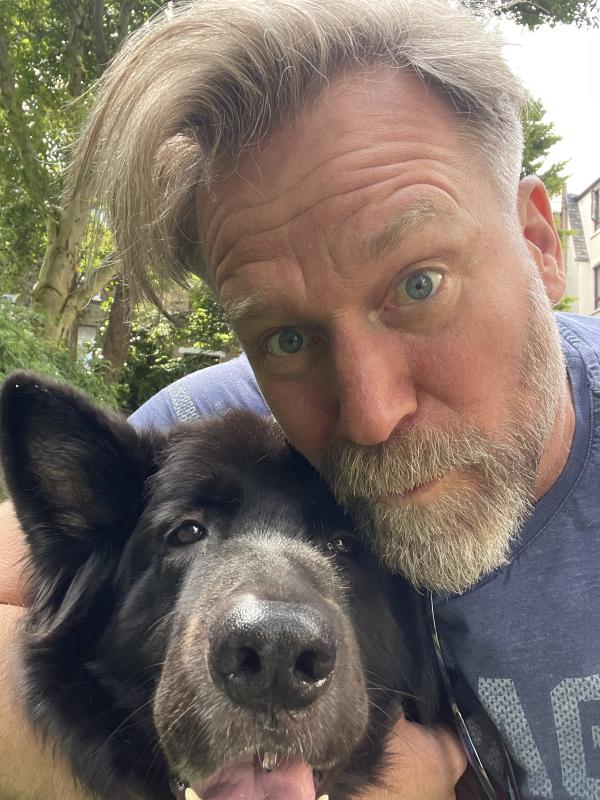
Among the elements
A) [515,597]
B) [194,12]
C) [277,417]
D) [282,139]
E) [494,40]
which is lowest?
[515,597]

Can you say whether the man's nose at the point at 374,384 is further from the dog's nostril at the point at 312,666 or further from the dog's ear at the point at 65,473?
the dog's ear at the point at 65,473

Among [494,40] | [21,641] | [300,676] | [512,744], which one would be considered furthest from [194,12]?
[512,744]

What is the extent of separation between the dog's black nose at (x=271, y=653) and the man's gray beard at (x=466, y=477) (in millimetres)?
551

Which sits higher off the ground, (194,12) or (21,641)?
(194,12)

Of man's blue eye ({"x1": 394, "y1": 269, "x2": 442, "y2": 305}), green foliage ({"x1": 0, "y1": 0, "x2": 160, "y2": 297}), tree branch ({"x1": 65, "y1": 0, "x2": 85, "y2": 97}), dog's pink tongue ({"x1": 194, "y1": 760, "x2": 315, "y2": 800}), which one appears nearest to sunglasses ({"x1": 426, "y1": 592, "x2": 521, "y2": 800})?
dog's pink tongue ({"x1": 194, "y1": 760, "x2": 315, "y2": 800})

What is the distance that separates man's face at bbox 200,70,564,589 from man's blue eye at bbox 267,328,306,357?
31 millimetres

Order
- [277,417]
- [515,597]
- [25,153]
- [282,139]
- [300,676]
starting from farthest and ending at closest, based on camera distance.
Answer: [25,153] < [277,417] < [515,597] < [282,139] < [300,676]

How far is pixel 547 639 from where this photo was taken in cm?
218

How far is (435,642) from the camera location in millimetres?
2453

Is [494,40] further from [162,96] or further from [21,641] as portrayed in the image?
[21,641]

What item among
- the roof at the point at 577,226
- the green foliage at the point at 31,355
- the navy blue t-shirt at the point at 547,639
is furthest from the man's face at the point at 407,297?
the roof at the point at 577,226

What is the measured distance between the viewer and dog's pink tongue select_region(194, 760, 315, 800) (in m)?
A: 1.84

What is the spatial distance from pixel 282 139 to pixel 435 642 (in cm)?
173

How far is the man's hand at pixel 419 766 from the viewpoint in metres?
2.43
